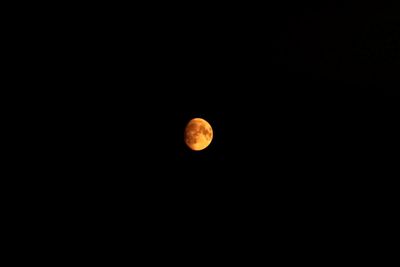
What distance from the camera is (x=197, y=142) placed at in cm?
270

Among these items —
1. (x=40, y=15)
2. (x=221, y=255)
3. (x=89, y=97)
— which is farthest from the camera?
(x=221, y=255)

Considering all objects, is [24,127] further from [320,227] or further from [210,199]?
[320,227]

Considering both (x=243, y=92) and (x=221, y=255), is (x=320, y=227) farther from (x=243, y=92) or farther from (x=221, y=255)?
(x=243, y=92)

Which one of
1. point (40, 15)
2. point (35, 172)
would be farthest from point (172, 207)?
point (40, 15)

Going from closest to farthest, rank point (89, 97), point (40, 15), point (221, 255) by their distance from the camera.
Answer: point (40, 15)
point (89, 97)
point (221, 255)

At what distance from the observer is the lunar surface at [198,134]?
271cm

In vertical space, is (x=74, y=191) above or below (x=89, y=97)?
below

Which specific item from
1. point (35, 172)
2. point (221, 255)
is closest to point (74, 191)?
point (35, 172)

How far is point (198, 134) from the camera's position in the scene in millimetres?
2738

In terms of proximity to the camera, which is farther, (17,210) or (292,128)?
(292,128)

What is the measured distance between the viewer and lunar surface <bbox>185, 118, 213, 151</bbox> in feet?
8.88

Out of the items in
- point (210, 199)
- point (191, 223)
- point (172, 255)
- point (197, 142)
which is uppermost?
point (197, 142)

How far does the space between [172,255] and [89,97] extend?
1593mm

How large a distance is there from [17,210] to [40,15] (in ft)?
5.22
